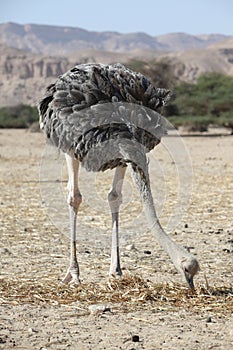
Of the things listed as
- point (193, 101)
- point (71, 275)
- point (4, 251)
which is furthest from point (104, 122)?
point (193, 101)

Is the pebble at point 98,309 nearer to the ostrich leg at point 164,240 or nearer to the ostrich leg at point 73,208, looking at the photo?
the ostrich leg at point 164,240

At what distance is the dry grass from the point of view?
4184 mm

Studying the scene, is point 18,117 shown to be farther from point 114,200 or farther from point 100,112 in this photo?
point 100,112

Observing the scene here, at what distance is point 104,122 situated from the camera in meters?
4.58

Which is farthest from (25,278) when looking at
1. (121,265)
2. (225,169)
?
(225,169)

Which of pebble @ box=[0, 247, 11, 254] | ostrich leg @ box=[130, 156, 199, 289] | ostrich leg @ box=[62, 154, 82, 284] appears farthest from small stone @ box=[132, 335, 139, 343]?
pebble @ box=[0, 247, 11, 254]

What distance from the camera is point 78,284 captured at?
186 inches

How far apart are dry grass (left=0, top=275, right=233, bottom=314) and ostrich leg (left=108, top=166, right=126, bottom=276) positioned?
0.29 metres

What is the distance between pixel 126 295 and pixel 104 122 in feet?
3.60

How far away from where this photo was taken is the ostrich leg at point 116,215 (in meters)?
5.00

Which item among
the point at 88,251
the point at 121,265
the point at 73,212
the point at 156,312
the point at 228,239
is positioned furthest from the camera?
the point at 228,239

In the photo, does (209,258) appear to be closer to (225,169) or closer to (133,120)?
(133,120)

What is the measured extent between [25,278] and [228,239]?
220 cm

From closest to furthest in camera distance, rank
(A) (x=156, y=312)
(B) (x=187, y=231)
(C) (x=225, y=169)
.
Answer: (A) (x=156, y=312)
(B) (x=187, y=231)
(C) (x=225, y=169)
